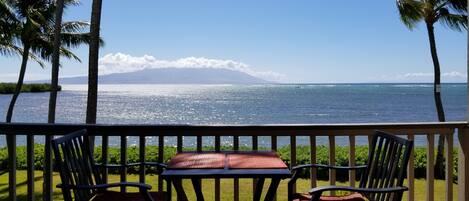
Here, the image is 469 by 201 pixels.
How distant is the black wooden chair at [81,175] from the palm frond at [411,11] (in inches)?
406

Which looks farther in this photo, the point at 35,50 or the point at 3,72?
the point at 3,72

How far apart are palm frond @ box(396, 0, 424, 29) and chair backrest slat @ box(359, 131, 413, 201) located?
937 cm

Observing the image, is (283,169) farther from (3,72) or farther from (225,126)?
(3,72)

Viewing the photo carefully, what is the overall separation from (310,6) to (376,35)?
106 ft

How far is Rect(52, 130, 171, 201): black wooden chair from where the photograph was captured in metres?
2.69

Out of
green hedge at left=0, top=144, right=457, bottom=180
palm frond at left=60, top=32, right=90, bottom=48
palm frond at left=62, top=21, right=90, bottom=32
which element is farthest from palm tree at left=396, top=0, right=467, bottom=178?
palm frond at left=62, top=21, right=90, bottom=32

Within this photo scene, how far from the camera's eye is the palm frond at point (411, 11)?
1187 centimetres

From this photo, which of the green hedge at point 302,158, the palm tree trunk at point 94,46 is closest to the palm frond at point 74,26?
the green hedge at point 302,158

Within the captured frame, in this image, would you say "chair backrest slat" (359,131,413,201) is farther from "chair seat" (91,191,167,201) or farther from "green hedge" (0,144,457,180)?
"green hedge" (0,144,457,180)

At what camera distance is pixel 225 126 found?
363cm

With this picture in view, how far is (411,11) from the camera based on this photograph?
11953 millimetres

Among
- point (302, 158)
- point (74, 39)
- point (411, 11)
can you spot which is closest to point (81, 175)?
point (302, 158)

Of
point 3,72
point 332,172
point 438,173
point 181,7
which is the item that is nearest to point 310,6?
point 181,7

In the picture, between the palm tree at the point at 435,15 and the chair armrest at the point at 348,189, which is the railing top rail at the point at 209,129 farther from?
the palm tree at the point at 435,15
